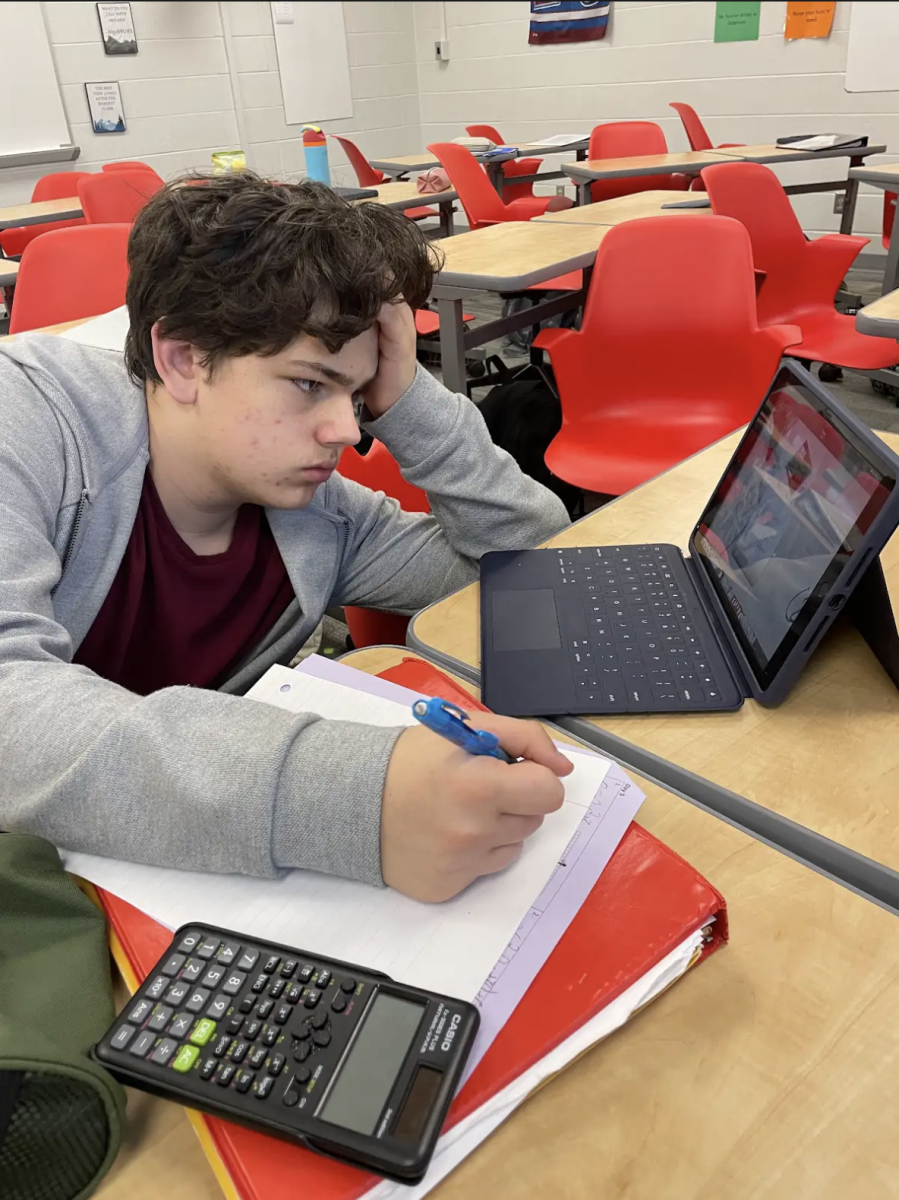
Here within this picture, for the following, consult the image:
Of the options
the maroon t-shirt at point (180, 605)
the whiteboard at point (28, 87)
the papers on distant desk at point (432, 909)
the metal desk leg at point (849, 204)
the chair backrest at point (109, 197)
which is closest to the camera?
the papers on distant desk at point (432, 909)

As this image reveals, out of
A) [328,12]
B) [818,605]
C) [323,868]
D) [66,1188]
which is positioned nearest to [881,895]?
[818,605]

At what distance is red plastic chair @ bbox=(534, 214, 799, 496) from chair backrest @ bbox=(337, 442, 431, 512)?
1.81 ft

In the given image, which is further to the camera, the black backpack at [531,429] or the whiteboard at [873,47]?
the whiteboard at [873,47]

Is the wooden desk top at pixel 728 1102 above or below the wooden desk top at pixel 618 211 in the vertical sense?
below

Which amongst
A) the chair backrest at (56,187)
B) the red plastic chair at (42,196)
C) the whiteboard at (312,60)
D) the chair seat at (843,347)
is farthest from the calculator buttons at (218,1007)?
the whiteboard at (312,60)

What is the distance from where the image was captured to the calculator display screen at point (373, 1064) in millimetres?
448

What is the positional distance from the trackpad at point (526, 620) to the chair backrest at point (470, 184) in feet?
11.0

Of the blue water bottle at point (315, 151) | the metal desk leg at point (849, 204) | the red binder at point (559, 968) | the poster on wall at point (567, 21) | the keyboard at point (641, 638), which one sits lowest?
the metal desk leg at point (849, 204)

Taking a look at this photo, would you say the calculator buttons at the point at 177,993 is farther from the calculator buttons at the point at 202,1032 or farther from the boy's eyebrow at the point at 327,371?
the boy's eyebrow at the point at 327,371

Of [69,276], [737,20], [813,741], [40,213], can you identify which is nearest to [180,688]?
[813,741]

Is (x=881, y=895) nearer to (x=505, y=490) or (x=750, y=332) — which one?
(x=505, y=490)

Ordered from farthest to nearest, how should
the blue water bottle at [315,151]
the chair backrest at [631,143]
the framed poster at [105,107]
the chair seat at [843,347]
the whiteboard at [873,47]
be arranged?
the framed poster at [105,107] → the whiteboard at [873,47] → the chair backrest at [631,143] → the blue water bottle at [315,151] → the chair seat at [843,347]

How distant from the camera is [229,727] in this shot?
626mm

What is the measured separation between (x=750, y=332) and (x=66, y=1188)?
1.92 meters
